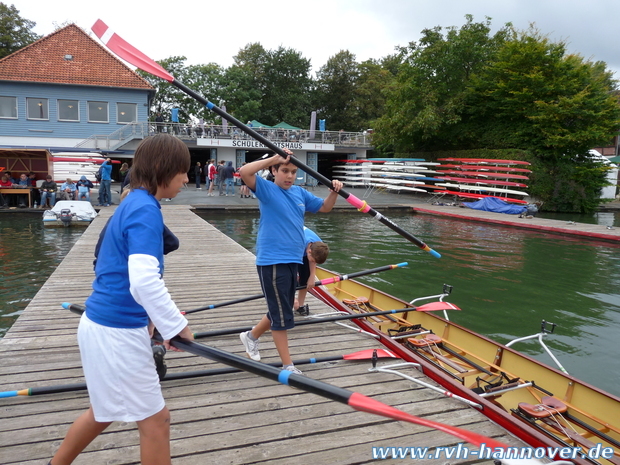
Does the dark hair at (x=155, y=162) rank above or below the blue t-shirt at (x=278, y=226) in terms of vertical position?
above

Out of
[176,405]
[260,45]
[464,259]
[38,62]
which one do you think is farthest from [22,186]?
[260,45]

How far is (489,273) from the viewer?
35.6 ft

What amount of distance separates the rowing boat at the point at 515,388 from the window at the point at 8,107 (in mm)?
29378

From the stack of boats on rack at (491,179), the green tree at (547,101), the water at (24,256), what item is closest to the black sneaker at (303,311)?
the water at (24,256)

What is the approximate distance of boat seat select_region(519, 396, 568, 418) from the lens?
3807 mm

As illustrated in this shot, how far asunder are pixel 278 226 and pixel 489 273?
8.70 metres

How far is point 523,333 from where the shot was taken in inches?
275

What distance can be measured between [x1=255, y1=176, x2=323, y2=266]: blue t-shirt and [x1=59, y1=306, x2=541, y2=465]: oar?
4.85ft

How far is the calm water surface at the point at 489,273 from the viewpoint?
693 cm

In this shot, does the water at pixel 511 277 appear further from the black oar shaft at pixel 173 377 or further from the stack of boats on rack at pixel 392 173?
the stack of boats on rack at pixel 392 173

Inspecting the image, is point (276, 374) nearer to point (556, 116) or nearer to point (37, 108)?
point (556, 116)

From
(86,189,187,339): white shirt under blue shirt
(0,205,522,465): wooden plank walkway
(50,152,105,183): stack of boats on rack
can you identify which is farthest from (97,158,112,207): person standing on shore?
(86,189,187,339): white shirt under blue shirt

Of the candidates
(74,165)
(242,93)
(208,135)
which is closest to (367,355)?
(74,165)

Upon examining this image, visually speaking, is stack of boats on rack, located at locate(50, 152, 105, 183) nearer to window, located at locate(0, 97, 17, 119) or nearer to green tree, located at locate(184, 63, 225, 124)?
window, located at locate(0, 97, 17, 119)
